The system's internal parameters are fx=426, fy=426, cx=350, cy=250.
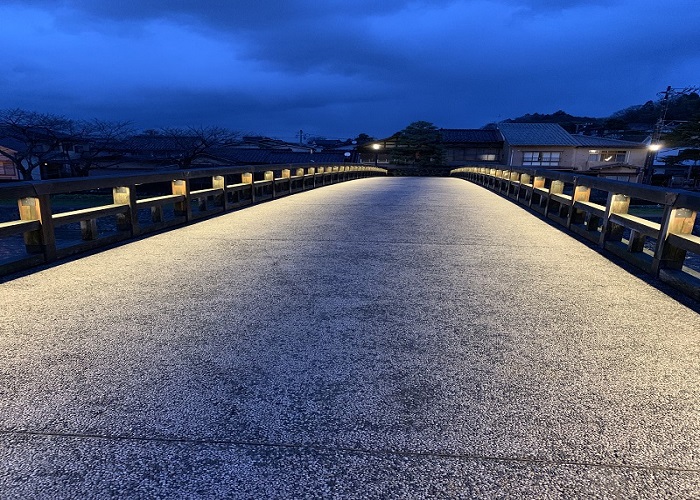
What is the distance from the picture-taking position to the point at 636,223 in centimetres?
488

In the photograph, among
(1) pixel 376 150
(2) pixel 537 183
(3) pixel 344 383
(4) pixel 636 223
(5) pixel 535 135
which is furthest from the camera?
(1) pixel 376 150

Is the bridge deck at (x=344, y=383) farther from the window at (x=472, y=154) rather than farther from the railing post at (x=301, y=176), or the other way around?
the window at (x=472, y=154)

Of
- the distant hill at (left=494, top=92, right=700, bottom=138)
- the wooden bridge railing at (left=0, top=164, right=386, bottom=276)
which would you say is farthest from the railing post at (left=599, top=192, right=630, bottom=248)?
the distant hill at (left=494, top=92, right=700, bottom=138)

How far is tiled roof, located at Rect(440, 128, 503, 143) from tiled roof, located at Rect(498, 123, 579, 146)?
1.52 m

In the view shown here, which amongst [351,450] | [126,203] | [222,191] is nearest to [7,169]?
[222,191]

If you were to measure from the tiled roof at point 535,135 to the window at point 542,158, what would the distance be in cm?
112

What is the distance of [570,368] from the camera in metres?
2.57

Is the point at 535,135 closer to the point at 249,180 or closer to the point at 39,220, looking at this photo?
the point at 249,180

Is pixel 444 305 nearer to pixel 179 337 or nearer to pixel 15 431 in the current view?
pixel 179 337

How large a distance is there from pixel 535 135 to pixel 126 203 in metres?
47.6

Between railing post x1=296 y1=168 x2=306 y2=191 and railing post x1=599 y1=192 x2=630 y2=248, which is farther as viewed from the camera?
railing post x1=296 y1=168 x2=306 y2=191

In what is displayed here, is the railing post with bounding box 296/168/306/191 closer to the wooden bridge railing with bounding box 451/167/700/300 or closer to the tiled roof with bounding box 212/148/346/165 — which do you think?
the wooden bridge railing with bounding box 451/167/700/300

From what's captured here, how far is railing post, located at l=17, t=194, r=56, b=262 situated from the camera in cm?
458

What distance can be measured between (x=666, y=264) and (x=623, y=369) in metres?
2.42
